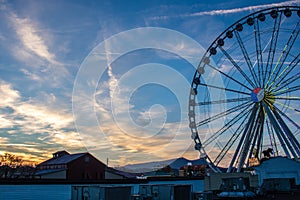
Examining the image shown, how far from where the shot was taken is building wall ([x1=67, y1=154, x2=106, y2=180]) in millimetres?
52125

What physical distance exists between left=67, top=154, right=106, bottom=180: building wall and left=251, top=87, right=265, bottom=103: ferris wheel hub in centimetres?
2995

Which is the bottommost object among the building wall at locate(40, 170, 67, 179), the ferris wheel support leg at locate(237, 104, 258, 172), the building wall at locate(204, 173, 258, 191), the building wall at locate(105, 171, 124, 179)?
the building wall at locate(105, 171, 124, 179)

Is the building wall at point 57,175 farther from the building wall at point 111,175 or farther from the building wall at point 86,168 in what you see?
the building wall at point 111,175

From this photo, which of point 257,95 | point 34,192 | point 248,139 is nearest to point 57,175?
point 34,192

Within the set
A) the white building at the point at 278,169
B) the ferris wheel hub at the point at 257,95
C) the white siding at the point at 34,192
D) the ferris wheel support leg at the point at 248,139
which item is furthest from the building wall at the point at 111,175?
the white siding at the point at 34,192

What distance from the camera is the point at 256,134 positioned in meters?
36.7

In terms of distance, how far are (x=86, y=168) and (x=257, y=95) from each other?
102 feet

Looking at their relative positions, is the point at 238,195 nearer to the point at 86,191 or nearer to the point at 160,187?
the point at 160,187

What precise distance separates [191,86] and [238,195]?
59.2 feet

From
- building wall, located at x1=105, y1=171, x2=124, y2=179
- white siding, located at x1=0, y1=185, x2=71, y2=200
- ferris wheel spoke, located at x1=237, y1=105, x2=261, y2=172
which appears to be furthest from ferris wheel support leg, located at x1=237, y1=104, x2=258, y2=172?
building wall, located at x1=105, y1=171, x2=124, y2=179

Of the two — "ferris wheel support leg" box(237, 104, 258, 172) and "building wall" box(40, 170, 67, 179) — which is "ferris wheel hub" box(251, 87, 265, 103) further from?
"building wall" box(40, 170, 67, 179)

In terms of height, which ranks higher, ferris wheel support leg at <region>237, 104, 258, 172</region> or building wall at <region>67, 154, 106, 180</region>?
ferris wheel support leg at <region>237, 104, 258, 172</region>

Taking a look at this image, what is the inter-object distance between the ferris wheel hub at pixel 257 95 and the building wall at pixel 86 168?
98.3 ft

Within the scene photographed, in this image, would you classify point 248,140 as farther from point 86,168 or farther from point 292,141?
point 86,168
